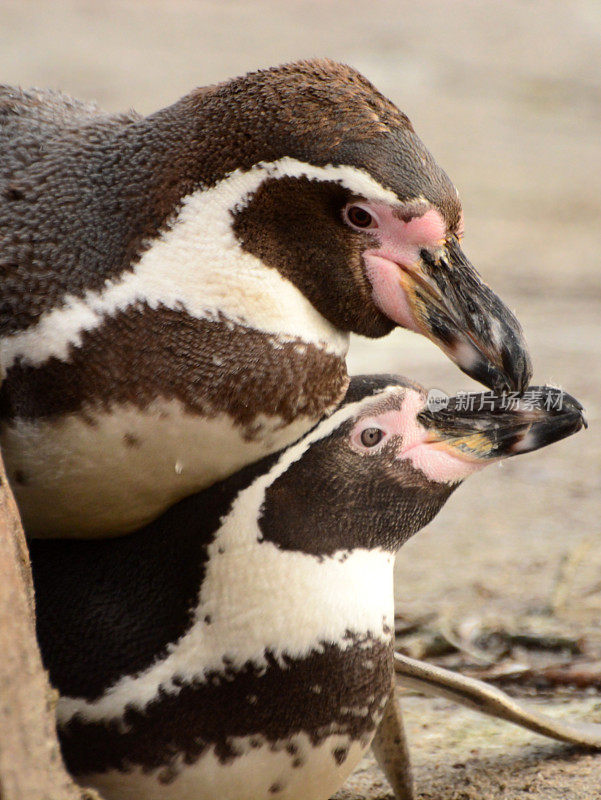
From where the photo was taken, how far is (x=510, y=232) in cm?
800

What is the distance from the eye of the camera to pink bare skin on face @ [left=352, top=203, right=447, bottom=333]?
174cm

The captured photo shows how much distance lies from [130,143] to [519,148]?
27.7ft

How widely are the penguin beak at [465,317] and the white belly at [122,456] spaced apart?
0.24 meters

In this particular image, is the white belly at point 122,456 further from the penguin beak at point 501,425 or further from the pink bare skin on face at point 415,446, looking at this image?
the penguin beak at point 501,425

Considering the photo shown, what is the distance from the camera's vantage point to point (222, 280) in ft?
5.71

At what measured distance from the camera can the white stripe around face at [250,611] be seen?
2.03m

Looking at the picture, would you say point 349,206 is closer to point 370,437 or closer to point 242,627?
point 370,437

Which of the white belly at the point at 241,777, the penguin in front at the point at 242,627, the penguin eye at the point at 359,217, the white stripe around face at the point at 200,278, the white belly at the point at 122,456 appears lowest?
the white belly at the point at 241,777

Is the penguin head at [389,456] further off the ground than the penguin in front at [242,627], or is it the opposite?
the penguin head at [389,456]

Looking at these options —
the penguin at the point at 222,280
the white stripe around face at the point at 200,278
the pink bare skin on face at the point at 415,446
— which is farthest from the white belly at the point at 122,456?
the pink bare skin on face at the point at 415,446

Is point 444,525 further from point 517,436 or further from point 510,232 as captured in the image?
point 510,232

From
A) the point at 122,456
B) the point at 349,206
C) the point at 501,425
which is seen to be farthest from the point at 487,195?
the point at 122,456

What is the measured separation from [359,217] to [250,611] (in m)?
0.67

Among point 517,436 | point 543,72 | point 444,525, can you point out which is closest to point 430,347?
point 444,525
